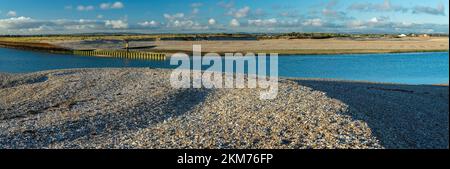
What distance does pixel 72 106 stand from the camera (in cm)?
2233

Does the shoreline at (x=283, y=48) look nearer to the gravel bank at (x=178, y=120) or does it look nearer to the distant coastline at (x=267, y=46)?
the distant coastline at (x=267, y=46)

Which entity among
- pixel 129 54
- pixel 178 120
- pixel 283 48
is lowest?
pixel 178 120

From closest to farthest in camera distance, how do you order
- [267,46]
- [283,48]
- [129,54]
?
1. [129,54]
2. [283,48]
3. [267,46]

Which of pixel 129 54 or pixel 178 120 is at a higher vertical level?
pixel 129 54

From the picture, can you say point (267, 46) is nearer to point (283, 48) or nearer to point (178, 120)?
point (283, 48)

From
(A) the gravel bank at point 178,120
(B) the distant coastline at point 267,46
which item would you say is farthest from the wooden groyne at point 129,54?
(A) the gravel bank at point 178,120

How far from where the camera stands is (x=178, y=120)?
714 inches

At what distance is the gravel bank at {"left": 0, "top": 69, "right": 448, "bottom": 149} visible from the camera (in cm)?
1416

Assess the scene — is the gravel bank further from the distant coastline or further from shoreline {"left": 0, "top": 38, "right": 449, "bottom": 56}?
shoreline {"left": 0, "top": 38, "right": 449, "bottom": 56}

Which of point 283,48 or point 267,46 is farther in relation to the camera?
point 267,46

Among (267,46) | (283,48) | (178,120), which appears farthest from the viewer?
(267,46)

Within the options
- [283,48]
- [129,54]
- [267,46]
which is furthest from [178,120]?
[267,46]
